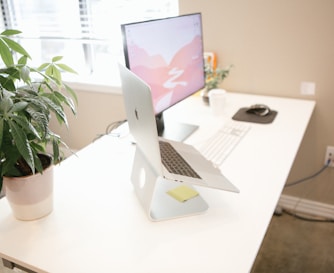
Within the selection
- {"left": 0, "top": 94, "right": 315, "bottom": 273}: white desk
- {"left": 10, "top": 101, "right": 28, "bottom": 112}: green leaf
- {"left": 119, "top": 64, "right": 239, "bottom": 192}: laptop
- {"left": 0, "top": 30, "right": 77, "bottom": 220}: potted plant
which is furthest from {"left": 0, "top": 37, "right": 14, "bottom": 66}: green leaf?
{"left": 0, "top": 94, "right": 315, "bottom": 273}: white desk

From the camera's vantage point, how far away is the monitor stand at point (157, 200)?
1.08 m

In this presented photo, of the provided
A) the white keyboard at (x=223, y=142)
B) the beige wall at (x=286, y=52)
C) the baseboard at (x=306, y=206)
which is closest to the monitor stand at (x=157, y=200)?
the white keyboard at (x=223, y=142)

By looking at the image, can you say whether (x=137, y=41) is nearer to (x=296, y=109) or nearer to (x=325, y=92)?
(x=296, y=109)

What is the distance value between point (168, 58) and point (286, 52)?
0.86 m

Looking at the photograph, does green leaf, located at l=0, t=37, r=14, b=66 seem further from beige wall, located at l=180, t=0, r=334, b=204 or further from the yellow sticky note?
beige wall, located at l=180, t=0, r=334, b=204

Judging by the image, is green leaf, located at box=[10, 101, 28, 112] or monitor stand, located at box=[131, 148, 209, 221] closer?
green leaf, located at box=[10, 101, 28, 112]

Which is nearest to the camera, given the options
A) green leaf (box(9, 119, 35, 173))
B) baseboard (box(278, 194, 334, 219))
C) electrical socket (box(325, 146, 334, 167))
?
green leaf (box(9, 119, 35, 173))

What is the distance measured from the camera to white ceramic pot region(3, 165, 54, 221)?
1039 millimetres

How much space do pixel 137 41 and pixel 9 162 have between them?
2.06 feet

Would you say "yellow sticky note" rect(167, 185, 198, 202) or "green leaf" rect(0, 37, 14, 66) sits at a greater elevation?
"green leaf" rect(0, 37, 14, 66)

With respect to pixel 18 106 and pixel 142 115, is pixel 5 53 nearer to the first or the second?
pixel 18 106

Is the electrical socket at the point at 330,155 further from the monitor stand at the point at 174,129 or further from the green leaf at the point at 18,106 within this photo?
the green leaf at the point at 18,106

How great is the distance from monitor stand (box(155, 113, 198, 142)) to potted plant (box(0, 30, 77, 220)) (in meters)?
0.58

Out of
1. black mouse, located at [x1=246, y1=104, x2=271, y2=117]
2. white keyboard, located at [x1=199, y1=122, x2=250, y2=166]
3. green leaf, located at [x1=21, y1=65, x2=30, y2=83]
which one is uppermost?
green leaf, located at [x1=21, y1=65, x2=30, y2=83]
